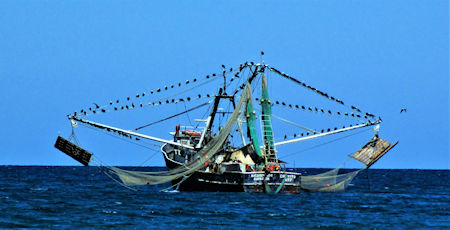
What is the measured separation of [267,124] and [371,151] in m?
8.83

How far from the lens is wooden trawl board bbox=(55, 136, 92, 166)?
6103 centimetres

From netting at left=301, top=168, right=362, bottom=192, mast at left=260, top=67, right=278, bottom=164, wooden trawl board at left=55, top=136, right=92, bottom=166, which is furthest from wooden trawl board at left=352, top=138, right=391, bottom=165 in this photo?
wooden trawl board at left=55, top=136, right=92, bottom=166

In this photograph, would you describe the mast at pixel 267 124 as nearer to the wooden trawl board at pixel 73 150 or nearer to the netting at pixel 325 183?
the netting at pixel 325 183

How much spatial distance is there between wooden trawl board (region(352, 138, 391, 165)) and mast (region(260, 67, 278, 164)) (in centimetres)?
673

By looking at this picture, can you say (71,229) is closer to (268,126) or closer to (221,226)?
(221,226)

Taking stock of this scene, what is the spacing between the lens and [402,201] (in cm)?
6506

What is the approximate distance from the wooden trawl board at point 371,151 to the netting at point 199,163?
34.0 ft

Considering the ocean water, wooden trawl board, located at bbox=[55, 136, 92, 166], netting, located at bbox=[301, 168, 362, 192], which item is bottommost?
the ocean water

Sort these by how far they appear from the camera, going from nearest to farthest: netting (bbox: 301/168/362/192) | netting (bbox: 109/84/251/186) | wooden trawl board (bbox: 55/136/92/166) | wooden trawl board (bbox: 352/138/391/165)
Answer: wooden trawl board (bbox: 55/136/92/166) → netting (bbox: 109/84/251/186) → wooden trawl board (bbox: 352/138/391/165) → netting (bbox: 301/168/362/192)

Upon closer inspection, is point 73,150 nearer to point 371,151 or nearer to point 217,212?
point 217,212

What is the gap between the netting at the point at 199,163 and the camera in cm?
6412

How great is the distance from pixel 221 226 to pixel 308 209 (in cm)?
1196

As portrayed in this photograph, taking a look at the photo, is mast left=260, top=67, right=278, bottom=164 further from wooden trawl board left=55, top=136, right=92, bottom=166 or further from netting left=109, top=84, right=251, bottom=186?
wooden trawl board left=55, top=136, right=92, bottom=166

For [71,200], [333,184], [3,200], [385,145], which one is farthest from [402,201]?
[3,200]
